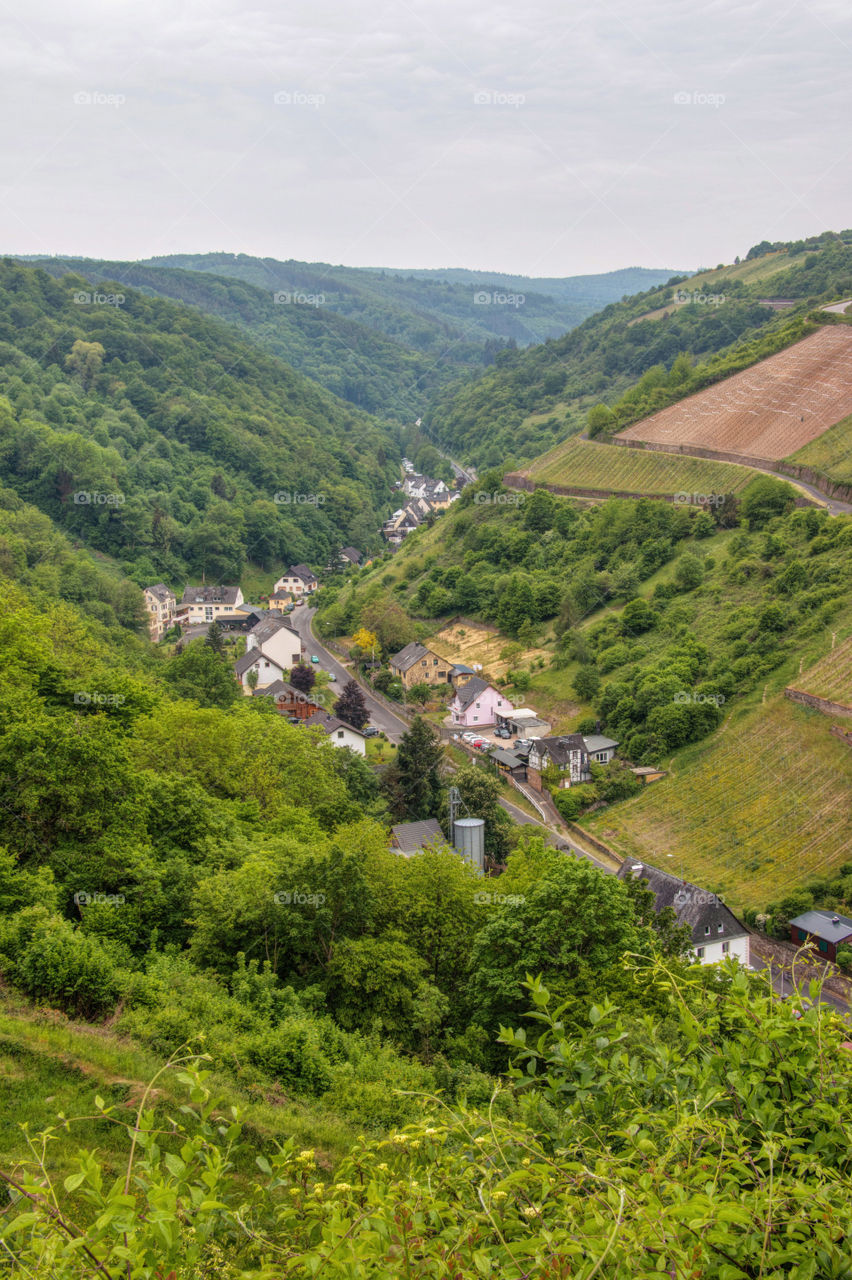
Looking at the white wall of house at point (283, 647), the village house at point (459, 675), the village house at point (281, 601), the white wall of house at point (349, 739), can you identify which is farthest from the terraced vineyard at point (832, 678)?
the village house at point (281, 601)

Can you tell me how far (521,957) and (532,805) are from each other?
26115mm

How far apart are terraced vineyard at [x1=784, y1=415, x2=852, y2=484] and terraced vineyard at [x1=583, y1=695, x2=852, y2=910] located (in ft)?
83.8

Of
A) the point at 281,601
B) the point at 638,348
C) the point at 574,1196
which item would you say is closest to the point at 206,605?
the point at 281,601

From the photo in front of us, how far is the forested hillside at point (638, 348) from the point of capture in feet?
372

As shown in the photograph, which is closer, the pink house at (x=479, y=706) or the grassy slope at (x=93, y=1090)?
the grassy slope at (x=93, y=1090)

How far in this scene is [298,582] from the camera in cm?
9125

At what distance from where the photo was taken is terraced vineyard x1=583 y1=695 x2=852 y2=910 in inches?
1351

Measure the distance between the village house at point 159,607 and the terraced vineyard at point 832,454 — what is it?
5094 centimetres

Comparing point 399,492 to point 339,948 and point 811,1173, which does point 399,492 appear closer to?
point 339,948

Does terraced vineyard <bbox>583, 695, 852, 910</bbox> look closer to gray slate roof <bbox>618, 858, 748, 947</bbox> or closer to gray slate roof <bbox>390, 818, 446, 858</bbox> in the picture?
gray slate roof <bbox>618, 858, 748, 947</bbox>

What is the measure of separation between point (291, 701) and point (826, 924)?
32268 mm

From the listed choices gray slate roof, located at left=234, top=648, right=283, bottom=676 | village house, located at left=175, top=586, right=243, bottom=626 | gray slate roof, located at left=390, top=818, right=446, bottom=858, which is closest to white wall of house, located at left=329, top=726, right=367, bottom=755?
gray slate roof, located at left=390, top=818, right=446, bottom=858

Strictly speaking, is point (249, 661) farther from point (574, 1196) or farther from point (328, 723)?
point (574, 1196)

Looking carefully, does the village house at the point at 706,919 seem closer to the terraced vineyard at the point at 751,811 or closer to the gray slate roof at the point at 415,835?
the terraced vineyard at the point at 751,811
